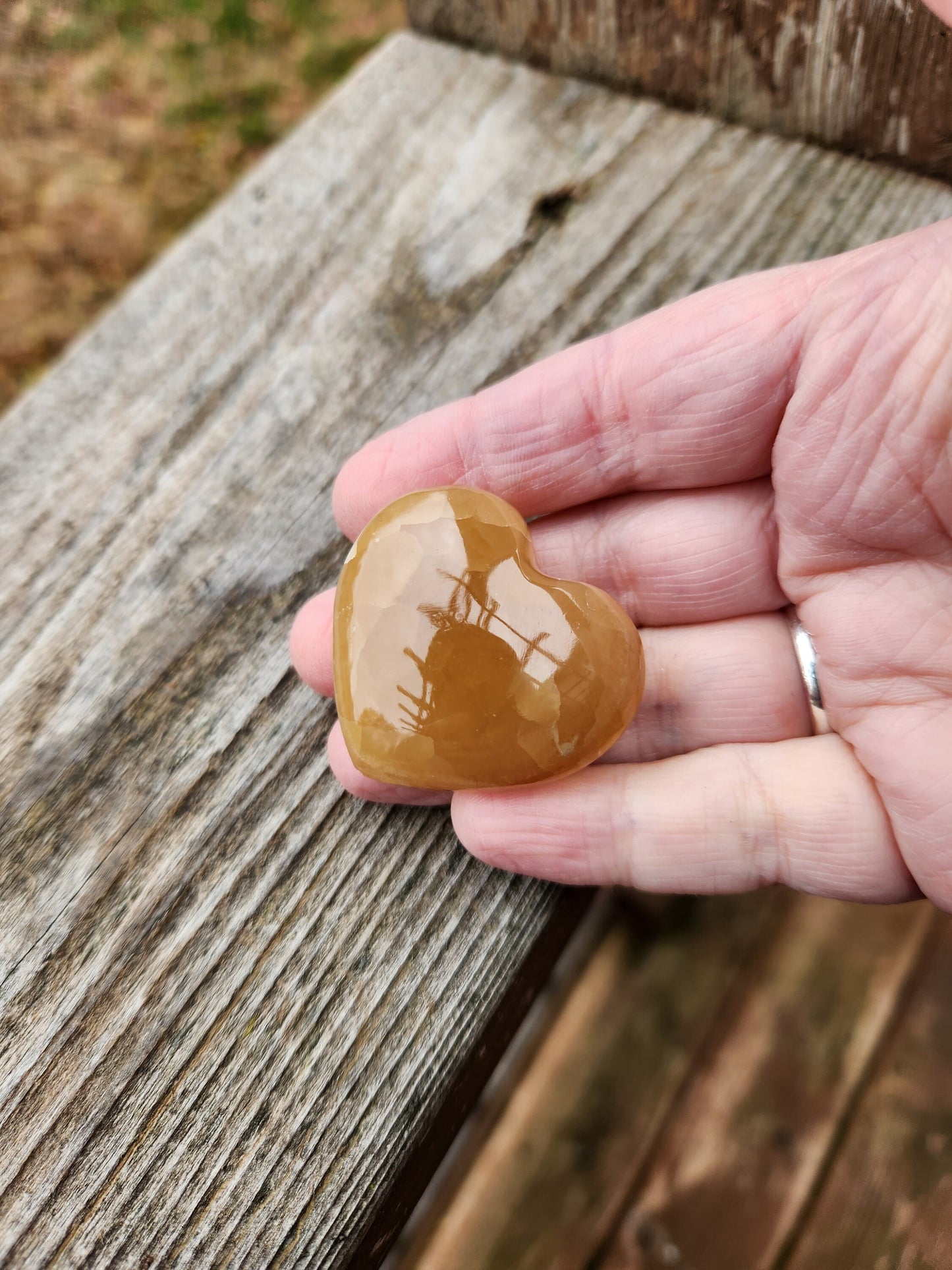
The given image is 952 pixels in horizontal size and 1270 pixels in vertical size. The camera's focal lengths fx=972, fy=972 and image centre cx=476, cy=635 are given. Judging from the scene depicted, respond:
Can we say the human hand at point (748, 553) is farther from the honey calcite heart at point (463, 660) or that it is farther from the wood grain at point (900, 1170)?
the wood grain at point (900, 1170)

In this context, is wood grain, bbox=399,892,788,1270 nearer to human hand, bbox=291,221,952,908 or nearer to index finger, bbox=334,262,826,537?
human hand, bbox=291,221,952,908

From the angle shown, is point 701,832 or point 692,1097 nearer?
point 701,832

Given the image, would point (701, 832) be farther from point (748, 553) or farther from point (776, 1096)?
point (776, 1096)

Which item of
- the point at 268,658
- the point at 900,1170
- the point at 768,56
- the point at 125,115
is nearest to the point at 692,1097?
the point at 900,1170

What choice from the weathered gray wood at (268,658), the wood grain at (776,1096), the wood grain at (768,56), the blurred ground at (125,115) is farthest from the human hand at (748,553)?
the blurred ground at (125,115)

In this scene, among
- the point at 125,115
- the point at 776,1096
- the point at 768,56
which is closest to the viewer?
the point at 768,56

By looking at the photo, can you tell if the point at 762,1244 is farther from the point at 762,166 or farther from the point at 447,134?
the point at 447,134

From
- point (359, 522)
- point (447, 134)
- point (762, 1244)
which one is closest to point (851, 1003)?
point (762, 1244)

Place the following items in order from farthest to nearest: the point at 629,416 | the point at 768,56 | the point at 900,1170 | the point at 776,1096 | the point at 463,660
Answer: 1. the point at 776,1096
2. the point at 900,1170
3. the point at 768,56
4. the point at 629,416
5. the point at 463,660
